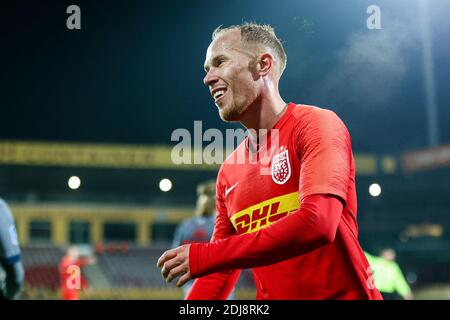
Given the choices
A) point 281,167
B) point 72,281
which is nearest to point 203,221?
point 72,281

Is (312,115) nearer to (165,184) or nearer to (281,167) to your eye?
(281,167)

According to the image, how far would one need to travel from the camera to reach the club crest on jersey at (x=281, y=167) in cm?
162

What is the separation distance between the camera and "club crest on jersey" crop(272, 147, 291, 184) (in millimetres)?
1621

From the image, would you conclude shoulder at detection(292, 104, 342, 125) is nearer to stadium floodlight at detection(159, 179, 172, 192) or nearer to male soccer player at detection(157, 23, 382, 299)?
male soccer player at detection(157, 23, 382, 299)

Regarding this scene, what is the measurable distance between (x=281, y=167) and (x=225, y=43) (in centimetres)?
41

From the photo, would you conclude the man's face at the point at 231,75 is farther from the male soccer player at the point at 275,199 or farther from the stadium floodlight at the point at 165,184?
the stadium floodlight at the point at 165,184

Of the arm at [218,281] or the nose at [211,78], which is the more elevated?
the nose at [211,78]

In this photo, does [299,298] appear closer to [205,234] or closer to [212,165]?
[205,234]

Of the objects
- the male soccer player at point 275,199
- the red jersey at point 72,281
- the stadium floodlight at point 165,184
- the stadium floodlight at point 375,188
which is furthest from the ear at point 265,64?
the stadium floodlight at point 165,184

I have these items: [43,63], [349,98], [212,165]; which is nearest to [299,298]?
[349,98]

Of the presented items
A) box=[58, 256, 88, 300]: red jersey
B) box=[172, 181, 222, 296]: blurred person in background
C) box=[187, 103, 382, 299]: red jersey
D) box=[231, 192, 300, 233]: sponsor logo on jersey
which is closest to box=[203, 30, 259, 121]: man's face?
box=[187, 103, 382, 299]: red jersey

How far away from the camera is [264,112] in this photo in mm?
1781

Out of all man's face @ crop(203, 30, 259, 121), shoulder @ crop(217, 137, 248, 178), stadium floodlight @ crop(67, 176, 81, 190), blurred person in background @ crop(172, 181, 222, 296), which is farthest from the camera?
stadium floodlight @ crop(67, 176, 81, 190)

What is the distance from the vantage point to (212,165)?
15.2m
